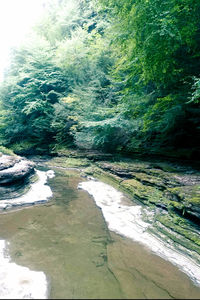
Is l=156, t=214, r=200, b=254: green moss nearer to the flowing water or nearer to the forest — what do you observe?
the flowing water

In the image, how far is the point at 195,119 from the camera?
5.75 m

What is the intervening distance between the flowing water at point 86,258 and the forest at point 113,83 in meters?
3.07

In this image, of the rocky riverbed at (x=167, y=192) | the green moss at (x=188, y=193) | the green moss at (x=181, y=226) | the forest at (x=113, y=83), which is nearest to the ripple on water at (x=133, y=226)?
the rocky riverbed at (x=167, y=192)

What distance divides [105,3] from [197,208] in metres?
5.51

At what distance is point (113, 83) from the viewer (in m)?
10.3

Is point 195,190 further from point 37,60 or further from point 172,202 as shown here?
point 37,60

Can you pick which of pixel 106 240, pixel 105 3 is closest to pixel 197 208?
pixel 106 240

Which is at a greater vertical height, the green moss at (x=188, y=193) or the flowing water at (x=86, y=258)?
the green moss at (x=188, y=193)

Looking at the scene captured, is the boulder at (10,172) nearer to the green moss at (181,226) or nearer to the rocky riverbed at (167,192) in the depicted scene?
the rocky riverbed at (167,192)

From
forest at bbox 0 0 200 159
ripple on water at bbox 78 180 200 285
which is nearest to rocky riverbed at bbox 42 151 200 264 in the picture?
ripple on water at bbox 78 180 200 285

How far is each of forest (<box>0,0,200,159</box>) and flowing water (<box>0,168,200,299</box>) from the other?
3.07 m

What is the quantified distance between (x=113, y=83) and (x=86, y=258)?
915cm

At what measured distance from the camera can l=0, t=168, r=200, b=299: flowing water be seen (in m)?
2.46

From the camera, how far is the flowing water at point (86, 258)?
2457 millimetres
